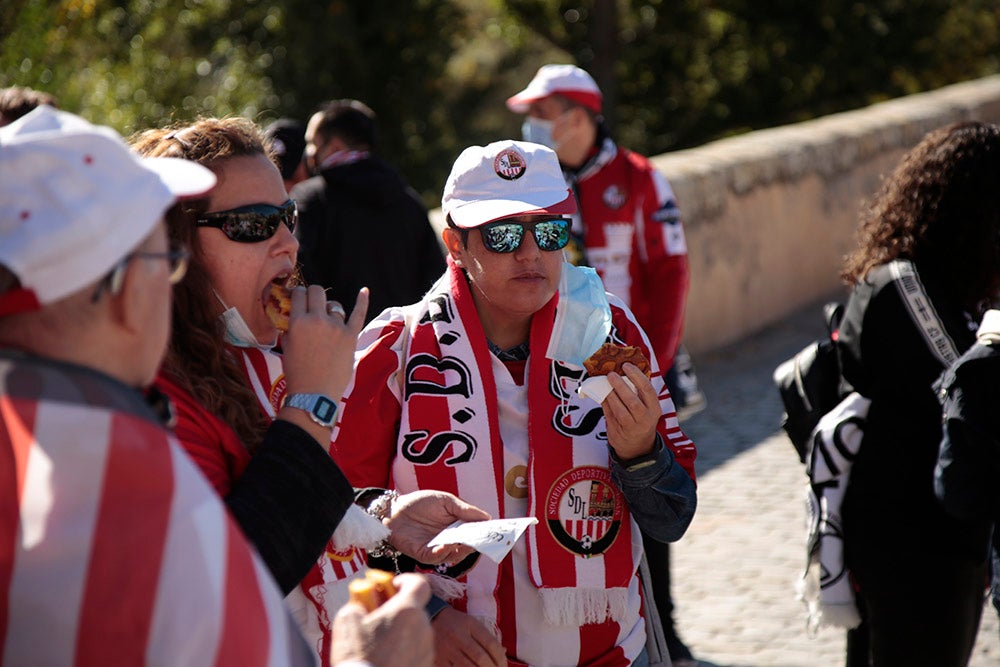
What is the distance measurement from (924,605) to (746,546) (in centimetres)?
250

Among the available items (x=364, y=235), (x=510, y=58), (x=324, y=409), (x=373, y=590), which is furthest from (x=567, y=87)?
(x=510, y=58)

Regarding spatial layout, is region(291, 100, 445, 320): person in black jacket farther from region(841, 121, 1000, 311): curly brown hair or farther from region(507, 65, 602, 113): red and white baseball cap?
region(841, 121, 1000, 311): curly brown hair

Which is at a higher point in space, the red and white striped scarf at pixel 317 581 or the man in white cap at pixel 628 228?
the red and white striped scarf at pixel 317 581

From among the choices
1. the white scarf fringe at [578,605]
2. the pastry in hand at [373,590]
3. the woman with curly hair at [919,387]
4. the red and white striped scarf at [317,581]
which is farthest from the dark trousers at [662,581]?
the pastry in hand at [373,590]

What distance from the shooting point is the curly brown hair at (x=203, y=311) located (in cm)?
218

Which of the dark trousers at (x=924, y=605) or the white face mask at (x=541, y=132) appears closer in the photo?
the dark trousers at (x=924, y=605)

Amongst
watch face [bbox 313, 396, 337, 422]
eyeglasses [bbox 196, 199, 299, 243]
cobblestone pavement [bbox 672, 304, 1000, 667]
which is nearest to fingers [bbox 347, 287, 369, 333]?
watch face [bbox 313, 396, 337, 422]

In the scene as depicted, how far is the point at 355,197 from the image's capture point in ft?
18.3

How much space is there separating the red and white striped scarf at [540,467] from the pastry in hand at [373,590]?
0.94 metres

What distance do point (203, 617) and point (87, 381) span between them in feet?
1.02

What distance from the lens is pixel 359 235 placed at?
550 centimetres

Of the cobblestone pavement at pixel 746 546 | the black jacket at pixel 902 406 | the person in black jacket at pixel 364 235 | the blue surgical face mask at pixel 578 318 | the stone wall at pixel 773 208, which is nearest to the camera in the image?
the blue surgical face mask at pixel 578 318

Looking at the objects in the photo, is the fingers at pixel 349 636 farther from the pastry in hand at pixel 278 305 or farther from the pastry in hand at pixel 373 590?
the pastry in hand at pixel 278 305

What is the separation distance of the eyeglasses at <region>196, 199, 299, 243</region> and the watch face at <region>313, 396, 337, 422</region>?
52cm
